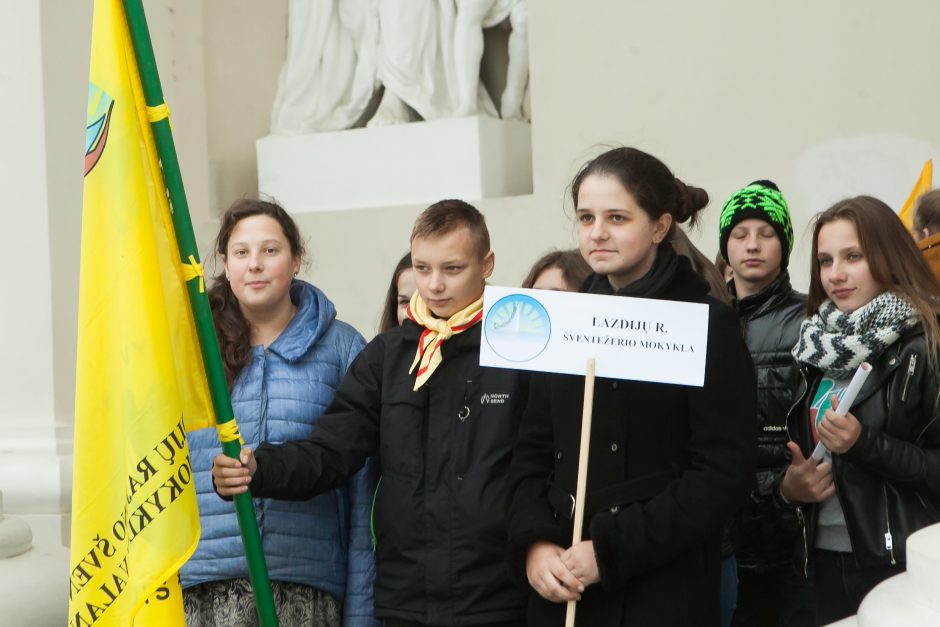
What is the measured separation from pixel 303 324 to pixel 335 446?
401 millimetres

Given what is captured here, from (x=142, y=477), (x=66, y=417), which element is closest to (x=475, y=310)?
(x=142, y=477)

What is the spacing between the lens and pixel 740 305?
11.4ft

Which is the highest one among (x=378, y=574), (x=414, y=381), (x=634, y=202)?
(x=634, y=202)

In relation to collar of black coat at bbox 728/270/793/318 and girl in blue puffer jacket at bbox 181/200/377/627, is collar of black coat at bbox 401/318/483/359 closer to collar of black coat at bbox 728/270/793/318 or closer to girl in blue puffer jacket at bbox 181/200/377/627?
girl in blue puffer jacket at bbox 181/200/377/627

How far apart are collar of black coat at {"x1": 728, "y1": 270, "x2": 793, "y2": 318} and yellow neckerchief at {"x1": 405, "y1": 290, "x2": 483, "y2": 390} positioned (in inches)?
32.6

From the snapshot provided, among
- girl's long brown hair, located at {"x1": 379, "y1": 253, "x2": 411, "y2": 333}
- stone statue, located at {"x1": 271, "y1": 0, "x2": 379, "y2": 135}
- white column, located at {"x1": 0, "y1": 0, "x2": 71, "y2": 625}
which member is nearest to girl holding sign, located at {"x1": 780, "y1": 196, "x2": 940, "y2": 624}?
girl's long brown hair, located at {"x1": 379, "y1": 253, "x2": 411, "y2": 333}

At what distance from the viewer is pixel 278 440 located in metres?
3.11

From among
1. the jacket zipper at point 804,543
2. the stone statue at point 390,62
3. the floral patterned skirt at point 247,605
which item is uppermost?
the stone statue at point 390,62

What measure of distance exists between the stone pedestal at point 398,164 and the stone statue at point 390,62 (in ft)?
0.38

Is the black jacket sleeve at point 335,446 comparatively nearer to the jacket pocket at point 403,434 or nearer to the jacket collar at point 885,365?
the jacket pocket at point 403,434

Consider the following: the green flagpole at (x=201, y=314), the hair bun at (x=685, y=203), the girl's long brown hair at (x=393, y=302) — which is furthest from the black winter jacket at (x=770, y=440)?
the green flagpole at (x=201, y=314)

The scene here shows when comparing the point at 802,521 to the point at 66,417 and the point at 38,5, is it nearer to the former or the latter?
the point at 66,417

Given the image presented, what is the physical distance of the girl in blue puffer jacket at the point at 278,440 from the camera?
3084 millimetres

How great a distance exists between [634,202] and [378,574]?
101 centimetres
